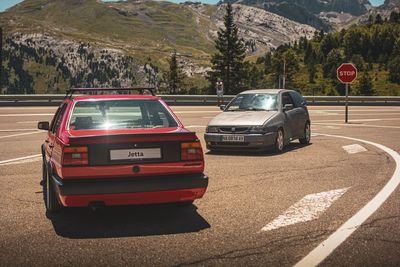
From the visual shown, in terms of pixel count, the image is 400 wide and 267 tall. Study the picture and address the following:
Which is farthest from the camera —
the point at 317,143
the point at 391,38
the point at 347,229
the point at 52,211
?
the point at 391,38

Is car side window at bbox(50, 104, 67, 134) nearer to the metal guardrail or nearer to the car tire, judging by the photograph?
the car tire

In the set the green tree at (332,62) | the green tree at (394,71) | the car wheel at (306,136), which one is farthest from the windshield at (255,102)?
the green tree at (332,62)

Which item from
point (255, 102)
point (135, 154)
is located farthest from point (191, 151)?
point (255, 102)

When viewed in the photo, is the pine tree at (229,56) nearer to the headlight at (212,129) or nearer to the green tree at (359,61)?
the headlight at (212,129)

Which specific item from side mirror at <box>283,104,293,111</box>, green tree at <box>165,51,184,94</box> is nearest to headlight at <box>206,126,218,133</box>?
Answer: side mirror at <box>283,104,293,111</box>

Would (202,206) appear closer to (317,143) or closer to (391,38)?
(317,143)

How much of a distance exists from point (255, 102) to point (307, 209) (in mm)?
7371

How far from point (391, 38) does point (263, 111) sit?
652ft

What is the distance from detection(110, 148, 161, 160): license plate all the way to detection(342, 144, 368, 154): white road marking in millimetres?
7925

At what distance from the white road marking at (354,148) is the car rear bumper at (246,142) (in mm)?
1961

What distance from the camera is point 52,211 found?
20.6 ft

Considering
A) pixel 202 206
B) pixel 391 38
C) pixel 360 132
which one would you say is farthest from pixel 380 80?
pixel 202 206

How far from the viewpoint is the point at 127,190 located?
5.45 m

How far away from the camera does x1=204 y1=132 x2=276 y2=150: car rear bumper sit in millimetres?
11992
